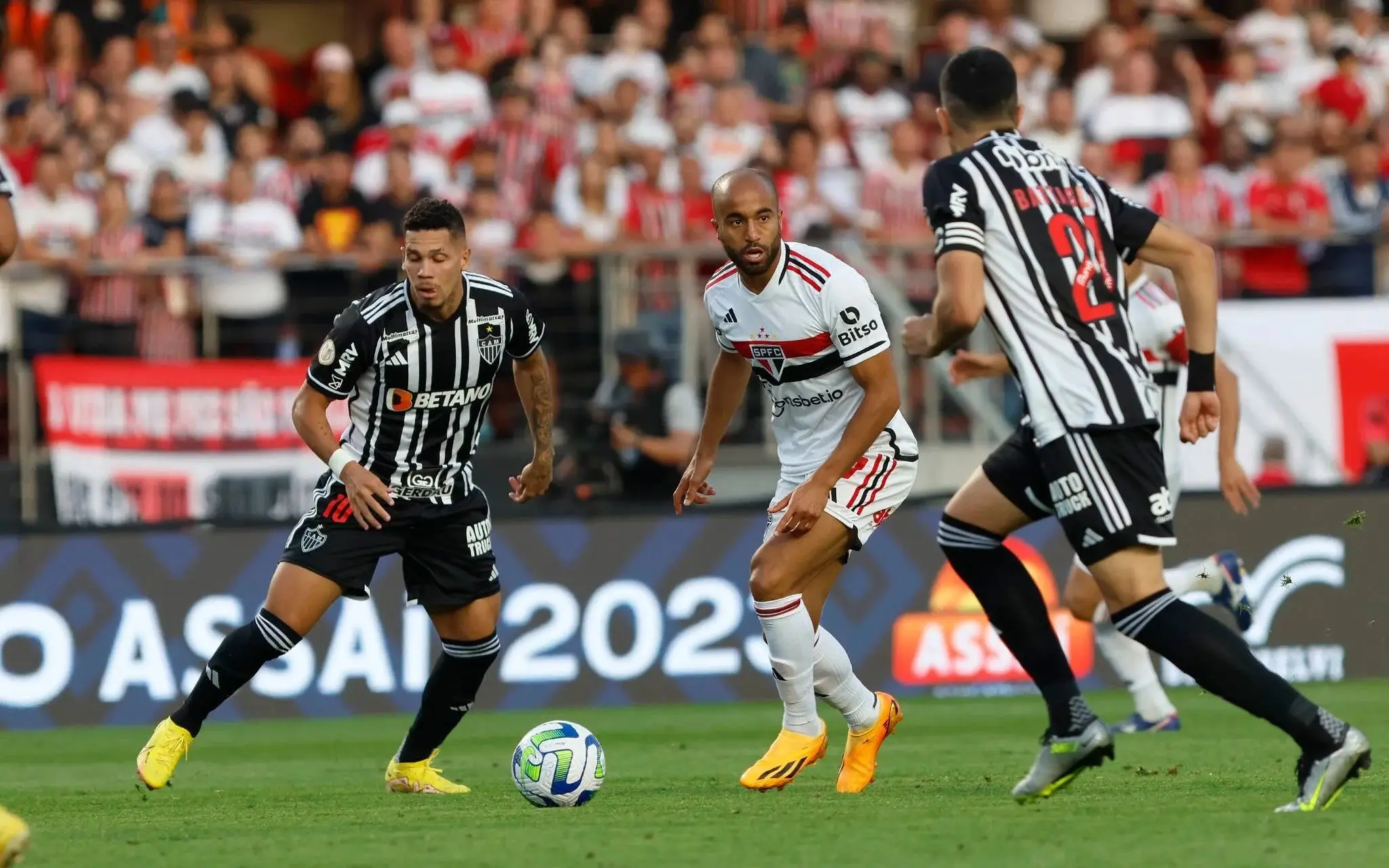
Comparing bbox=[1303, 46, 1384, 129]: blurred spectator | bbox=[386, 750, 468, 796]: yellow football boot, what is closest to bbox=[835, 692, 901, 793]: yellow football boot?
bbox=[386, 750, 468, 796]: yellow football boot

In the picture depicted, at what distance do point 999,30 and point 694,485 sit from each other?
11242 millimetres

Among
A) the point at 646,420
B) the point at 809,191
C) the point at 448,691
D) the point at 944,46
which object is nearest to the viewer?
the point at 448,691

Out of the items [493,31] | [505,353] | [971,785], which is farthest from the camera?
[493,31]

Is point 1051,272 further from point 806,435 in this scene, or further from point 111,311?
point 111,311

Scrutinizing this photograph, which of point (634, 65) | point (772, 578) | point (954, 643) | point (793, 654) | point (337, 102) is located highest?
point (634, 65)

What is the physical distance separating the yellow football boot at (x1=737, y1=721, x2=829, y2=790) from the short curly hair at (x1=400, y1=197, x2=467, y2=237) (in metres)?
2.23

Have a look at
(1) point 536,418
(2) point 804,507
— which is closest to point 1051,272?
(2) point 804,507

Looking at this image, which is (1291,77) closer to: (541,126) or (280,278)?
(541,126)

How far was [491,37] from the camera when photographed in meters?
17.3

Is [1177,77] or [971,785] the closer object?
[971,785]

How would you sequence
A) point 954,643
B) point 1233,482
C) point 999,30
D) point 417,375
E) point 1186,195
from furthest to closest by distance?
point 999,30, point 1186,195, point 954,643, point 417,375, point 1233,482

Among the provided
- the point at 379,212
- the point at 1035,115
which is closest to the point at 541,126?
the point at 379,212

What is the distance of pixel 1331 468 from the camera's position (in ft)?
46.9

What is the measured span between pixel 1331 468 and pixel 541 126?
627 cm
